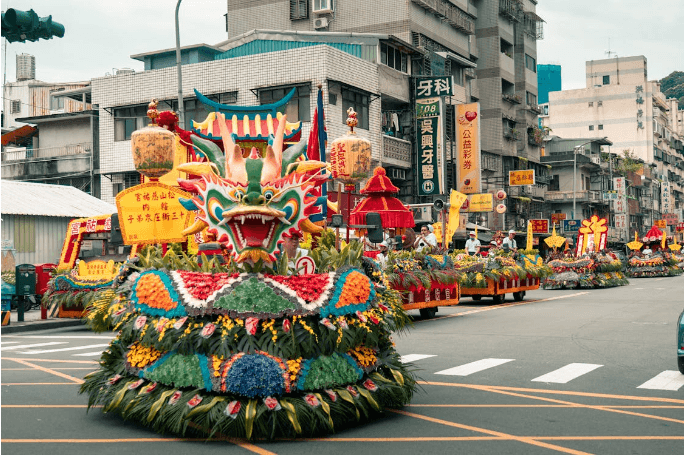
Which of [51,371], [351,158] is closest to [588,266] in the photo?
[351,158]

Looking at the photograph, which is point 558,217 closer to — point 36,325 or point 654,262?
point 654,262

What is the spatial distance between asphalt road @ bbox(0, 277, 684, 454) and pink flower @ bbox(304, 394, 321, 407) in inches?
12.5

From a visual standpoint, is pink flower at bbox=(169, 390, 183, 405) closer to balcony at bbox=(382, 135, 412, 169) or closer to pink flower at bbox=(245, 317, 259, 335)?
pink flower at bbox=(245, 317, 259, 335)

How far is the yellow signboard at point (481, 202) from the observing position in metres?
44.2

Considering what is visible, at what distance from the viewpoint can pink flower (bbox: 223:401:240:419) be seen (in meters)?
6.79

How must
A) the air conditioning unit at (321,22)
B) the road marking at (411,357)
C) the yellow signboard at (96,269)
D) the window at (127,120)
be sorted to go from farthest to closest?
the air conditioning unit at (321,22), the window at (127,120), the yellow signboard at (96,269), the road marking at (411,357)

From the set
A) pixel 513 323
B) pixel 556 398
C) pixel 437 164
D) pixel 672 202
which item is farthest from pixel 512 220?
pixel 672 202

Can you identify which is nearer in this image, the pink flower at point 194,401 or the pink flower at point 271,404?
the pink flower at point 271,404

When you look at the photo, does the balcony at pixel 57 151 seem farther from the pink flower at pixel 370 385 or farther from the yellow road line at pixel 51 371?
the pink flower at pixel 370 385

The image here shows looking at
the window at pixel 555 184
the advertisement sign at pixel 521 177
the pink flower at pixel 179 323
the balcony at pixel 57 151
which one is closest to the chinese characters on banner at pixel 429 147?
the advertisement sign at pixel 521 177

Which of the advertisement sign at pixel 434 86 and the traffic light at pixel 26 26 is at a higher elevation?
the advertisement sign at pixel 434 86

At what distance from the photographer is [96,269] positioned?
1891 centimetres

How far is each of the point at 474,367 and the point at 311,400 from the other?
4.70 metres

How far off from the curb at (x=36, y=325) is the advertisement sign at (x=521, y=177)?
123ft
